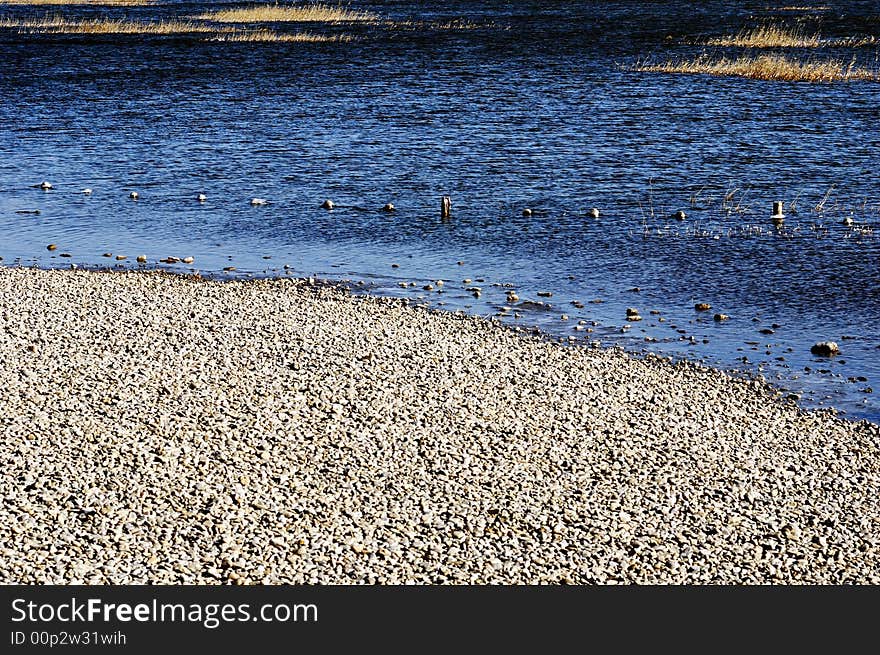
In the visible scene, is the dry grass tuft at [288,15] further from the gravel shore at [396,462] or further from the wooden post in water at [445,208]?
the gravel shore at [396,462]

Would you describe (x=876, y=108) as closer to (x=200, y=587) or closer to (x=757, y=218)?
(x=757, y=218)

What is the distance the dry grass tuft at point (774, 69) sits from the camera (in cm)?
5944

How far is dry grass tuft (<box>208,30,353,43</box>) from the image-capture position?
83.9 m

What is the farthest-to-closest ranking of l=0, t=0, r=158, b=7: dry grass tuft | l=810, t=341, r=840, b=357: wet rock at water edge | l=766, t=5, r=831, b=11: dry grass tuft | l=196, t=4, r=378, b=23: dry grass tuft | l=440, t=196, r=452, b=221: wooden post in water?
l=0, t=0, r=158, b=7: dry grass tuft < l=766, t=5, r=831, b=11: dry grass tuft < l=196, t=4, r=378, b=23: dry grass tuft < l=440, t=196, r=452, b=221: wooden post in water < l=810, t=341, r=840, b=357: wet rock at water edge

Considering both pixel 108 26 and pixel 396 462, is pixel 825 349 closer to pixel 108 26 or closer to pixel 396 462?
pixel 396 462

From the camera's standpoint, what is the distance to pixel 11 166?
4188cm

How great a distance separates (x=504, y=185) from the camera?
37500 mm

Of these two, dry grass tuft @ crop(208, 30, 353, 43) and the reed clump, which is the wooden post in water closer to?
dry grass tuft @ crop(208, 30, 353, 43)

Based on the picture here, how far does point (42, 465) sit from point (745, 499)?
8.84 metres

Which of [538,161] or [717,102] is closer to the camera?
[538,161]

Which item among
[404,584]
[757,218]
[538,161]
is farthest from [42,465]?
[538,161]

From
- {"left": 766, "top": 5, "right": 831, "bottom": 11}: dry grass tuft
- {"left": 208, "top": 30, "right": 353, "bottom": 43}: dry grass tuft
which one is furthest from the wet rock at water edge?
{"left": 766, "top": 5, "right": 831, "bottom": 11}: dry grass tuft

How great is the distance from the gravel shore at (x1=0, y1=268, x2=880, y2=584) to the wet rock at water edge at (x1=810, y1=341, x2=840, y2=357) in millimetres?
2583

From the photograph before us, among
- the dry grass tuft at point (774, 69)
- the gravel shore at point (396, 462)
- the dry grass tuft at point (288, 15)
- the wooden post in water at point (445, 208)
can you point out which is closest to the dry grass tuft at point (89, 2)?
the dry grass tuft at point (288, 15)
